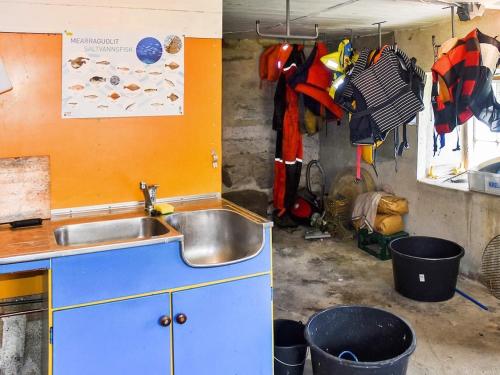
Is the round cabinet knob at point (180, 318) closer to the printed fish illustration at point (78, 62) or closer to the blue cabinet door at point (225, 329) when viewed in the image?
the blue cabinet door at point (225, 329)

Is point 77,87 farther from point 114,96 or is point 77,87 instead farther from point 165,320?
point 165,320

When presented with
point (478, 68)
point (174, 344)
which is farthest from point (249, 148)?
point (174, 344)

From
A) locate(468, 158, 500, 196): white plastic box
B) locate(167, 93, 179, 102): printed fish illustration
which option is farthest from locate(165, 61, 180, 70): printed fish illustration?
locate(468, 158, 500, 196): white plastic box

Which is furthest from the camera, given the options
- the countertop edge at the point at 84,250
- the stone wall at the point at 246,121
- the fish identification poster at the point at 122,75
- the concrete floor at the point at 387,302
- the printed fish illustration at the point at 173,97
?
the stone wall at the point at 246,121

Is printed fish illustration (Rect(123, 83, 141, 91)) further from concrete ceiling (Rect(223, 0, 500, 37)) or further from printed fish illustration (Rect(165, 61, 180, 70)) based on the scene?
concrete ceiling (Rect(223, 0, 500, 37))

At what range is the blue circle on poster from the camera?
8.00 feet

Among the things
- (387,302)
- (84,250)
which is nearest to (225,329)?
(84,250)

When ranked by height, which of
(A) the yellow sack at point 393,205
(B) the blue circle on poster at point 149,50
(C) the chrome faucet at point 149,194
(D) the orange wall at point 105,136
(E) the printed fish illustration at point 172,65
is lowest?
(A) the yellow sack at point 393,205

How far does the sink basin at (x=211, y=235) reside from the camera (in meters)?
2.42

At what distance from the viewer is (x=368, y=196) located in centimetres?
485

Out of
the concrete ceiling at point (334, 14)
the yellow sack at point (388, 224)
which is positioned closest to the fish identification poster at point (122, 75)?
the concrete ceiling at point (334, 14)

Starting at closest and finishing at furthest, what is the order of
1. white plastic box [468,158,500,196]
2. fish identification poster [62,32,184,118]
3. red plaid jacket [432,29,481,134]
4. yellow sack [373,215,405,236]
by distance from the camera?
1. fish identification poster [62,32,184,118]
2. red plaid jacket [432,29,481,134]
3. white plastic box [468,158,500,196]
4. yellow sack [373,215,405,236]

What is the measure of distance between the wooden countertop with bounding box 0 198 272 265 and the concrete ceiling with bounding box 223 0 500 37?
1.63m

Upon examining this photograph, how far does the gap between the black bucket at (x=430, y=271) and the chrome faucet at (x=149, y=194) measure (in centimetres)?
203
